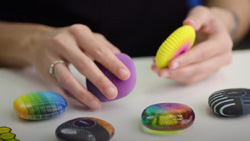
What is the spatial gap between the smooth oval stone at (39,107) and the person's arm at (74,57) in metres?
0.06

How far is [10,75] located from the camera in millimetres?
968

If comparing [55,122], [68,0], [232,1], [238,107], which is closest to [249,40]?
[232,1]

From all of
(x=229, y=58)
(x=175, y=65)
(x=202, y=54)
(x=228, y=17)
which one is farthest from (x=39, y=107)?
(x=228, y=17)

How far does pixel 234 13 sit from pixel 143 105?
0.60 metres

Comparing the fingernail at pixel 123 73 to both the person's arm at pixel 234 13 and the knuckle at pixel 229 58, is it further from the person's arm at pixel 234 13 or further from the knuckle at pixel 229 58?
the person's arm at pixel 234 13

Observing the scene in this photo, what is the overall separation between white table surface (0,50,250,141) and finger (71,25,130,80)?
0.28ft

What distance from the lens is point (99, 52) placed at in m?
0.75

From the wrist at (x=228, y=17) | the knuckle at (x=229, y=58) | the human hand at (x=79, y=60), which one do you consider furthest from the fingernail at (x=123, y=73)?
the wrist at (x=228, y=17)

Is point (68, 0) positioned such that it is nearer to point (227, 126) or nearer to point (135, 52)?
point (135, 52)

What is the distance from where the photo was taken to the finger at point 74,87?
28.4 inches

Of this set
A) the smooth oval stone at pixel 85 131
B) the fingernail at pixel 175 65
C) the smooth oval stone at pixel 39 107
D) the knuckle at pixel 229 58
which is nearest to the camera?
the smooth oval stone at pixel 85 131

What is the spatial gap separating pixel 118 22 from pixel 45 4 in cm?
26

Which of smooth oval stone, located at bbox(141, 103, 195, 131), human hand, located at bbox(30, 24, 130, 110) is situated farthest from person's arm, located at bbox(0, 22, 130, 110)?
smooth oval stone, located at bbox(141, 103, 195, 131)

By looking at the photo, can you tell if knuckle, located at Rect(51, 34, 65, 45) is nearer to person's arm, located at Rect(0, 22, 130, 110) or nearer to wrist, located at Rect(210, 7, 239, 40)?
person's arm, located at Rect(0, 22, 130, 110)
